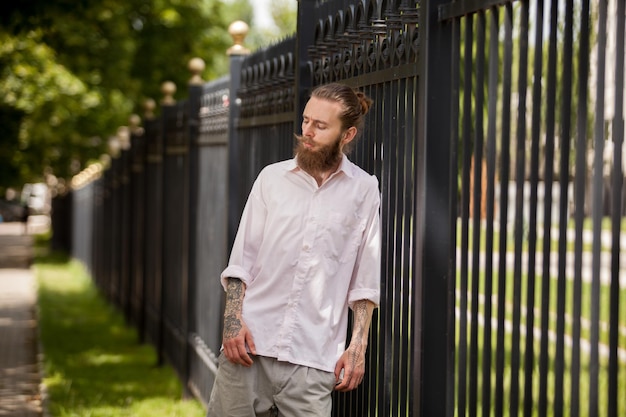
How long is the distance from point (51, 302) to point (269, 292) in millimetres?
13971

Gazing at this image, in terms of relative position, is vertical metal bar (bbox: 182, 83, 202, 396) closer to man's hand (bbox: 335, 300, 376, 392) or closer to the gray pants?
the gray pants

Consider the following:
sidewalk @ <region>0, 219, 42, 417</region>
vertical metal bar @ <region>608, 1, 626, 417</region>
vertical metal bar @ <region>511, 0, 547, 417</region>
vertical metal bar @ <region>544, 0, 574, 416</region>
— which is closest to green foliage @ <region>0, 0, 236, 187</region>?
sidewalk @ <region>0, 219, 42, 417</region>

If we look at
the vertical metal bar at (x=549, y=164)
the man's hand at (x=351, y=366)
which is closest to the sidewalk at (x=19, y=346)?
the man's hand at (x=351, y=366)

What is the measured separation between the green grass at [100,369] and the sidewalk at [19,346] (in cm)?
14

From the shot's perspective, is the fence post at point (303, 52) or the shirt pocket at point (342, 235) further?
the fence post at point (303, 52)

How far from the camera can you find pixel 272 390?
12.8ft

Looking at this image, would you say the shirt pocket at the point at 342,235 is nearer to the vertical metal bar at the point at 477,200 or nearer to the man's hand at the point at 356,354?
the man's hand at the point at 356,354

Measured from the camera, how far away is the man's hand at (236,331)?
383 centimetres

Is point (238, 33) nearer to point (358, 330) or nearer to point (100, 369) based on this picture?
point (358, 330)

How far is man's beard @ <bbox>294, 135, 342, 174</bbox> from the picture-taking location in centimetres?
379

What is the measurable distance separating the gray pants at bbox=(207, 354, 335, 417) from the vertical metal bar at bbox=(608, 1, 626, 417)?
140 centimetres

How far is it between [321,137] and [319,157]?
0.07 meters

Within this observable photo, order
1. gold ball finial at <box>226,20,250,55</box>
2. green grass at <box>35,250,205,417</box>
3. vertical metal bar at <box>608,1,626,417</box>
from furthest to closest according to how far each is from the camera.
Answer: green grass at <box>35,250,205,417</box> → gold ball finial at <box>226,20,250,55</box> → vertical metal bar at <box>608,1,626,417</box>

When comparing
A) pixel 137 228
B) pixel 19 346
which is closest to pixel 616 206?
pixel 19 346
